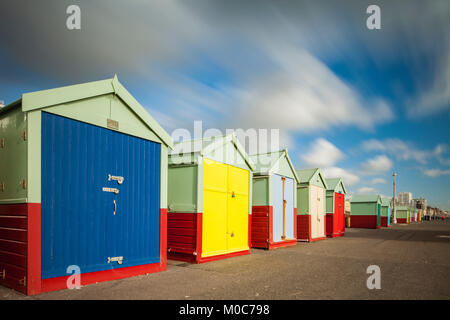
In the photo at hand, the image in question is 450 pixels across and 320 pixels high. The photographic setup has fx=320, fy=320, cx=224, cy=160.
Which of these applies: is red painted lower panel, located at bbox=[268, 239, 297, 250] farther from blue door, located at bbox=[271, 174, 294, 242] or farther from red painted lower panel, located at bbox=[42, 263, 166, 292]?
red painted lower panel, located at bbox=[42, 263, 166, 292]

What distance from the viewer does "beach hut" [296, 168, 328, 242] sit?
59.5ft

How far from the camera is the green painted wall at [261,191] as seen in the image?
557 inches

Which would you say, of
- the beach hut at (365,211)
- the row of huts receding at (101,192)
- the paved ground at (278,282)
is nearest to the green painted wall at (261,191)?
the row of huts receding at (101,192)

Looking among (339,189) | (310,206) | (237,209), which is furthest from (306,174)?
(237,209)

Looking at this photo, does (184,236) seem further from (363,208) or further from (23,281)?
(363,208)

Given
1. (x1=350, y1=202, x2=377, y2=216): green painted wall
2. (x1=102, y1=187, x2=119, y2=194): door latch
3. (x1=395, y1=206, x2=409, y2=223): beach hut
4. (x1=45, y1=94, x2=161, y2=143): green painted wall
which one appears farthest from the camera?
(x1=395, y1=206, x2=409, y2=223): beach hut

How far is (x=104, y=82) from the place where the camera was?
7.32 meters

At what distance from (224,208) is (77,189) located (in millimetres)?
5521

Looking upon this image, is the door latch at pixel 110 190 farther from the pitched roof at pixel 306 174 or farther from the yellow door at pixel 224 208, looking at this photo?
the pitched roof at pixel 306 174

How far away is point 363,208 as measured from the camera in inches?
1446

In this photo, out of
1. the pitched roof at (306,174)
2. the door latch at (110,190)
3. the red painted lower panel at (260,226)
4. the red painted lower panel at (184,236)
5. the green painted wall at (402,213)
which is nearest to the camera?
the door latch at (110,190)

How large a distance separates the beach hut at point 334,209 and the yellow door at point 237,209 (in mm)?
12000

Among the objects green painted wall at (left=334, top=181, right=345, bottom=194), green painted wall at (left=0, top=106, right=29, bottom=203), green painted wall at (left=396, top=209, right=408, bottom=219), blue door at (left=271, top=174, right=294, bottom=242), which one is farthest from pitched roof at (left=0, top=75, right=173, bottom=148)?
green painted wall at (left=396, top=209, right=408, bottom=219)

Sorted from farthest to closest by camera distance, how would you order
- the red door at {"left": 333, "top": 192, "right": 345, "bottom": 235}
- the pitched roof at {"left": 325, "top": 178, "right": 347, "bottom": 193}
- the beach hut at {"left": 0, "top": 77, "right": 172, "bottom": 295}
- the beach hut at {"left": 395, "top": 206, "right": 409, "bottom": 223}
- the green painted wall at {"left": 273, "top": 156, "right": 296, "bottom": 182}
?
the beach hut at {"left": 395, "top": 206, "right": 409, "bottom": 223} → the pitched roof at {"left": 325, "top": 178, "right": 347, "bottom": 193} → the red door at {"left": 333, "top": 192, "right": 345, "bottom": 235} → the green painted wall at {"left": 273, "top": 156, "right": 296, "bottom": 182} → the beach hut at {"left": 0, "top": 77, "right": 172, "bottom": 295}
